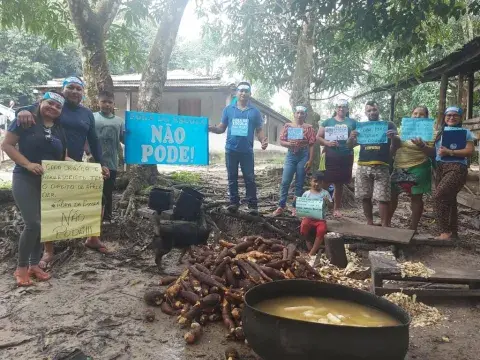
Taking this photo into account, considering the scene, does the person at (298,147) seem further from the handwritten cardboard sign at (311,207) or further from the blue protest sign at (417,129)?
the blue protest sign at (417,129)

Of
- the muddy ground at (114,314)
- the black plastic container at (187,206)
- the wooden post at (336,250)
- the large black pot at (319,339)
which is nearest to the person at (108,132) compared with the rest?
the muddy ground at (114,314)

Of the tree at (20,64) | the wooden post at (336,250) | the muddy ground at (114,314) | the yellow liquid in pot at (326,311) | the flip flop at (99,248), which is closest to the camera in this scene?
the yellow liquid in pot at (326,311)

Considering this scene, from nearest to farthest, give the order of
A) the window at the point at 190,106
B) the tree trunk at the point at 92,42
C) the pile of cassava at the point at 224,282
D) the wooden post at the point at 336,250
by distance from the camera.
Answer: the pile of cassava at the point at 224,282 < the wooden post at the point at 336,250 < the tree trunk at the point at 92,42 < the window at the point at 190,106

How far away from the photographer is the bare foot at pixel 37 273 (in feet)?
13.9

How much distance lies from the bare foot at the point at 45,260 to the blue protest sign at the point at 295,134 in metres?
3.80

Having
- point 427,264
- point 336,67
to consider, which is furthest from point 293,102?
point 427,264

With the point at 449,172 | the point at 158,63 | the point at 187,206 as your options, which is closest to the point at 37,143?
the point at 187,206

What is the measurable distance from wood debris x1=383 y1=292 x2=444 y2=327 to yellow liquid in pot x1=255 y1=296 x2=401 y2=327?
43.6 inches

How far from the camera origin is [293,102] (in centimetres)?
1194

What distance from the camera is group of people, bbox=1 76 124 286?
151 inches

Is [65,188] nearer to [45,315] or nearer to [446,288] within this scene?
[45,315]

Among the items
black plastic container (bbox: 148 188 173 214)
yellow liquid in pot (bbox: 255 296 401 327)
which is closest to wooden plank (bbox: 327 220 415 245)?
black plastic container (bbox: 148 188 173 214)

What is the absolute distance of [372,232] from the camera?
5398 mm

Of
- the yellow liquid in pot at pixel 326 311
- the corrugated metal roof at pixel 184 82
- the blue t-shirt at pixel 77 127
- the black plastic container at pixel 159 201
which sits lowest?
the yellow liquid in pot at pixel 326 311
